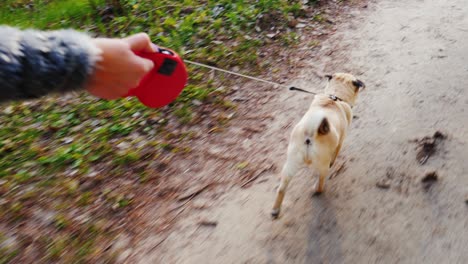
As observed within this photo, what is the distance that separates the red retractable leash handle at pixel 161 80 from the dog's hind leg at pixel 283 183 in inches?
54.3

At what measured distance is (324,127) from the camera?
307cm

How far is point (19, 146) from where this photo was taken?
173 inches

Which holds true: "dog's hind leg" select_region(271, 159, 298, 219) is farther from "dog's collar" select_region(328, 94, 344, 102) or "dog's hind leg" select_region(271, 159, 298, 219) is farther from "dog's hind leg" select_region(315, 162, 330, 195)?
"dog's collar" select_region(328, 94, 344, 102)

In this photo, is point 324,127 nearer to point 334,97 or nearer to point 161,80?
point 334,97

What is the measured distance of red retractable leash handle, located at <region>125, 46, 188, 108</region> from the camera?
2186 millimetres

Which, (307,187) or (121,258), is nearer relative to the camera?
(121,258)

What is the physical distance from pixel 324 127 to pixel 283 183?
637 mm

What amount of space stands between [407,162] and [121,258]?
3008mm

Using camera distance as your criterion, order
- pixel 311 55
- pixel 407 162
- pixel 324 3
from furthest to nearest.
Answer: pixel 324 3, pixel 311 55, pixel 407 162

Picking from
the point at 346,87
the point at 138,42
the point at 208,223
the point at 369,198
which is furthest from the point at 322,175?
the point at 138,42

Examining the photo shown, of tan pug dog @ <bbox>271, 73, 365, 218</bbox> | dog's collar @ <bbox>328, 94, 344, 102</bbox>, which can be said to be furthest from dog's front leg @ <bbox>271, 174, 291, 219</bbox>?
dog's collar @ <bbox>328, 94, 344, 102</bbox>

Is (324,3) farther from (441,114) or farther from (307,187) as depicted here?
(307,187)

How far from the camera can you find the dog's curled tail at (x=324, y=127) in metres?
3.04

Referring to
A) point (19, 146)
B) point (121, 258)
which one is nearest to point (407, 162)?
point (121, 258)
